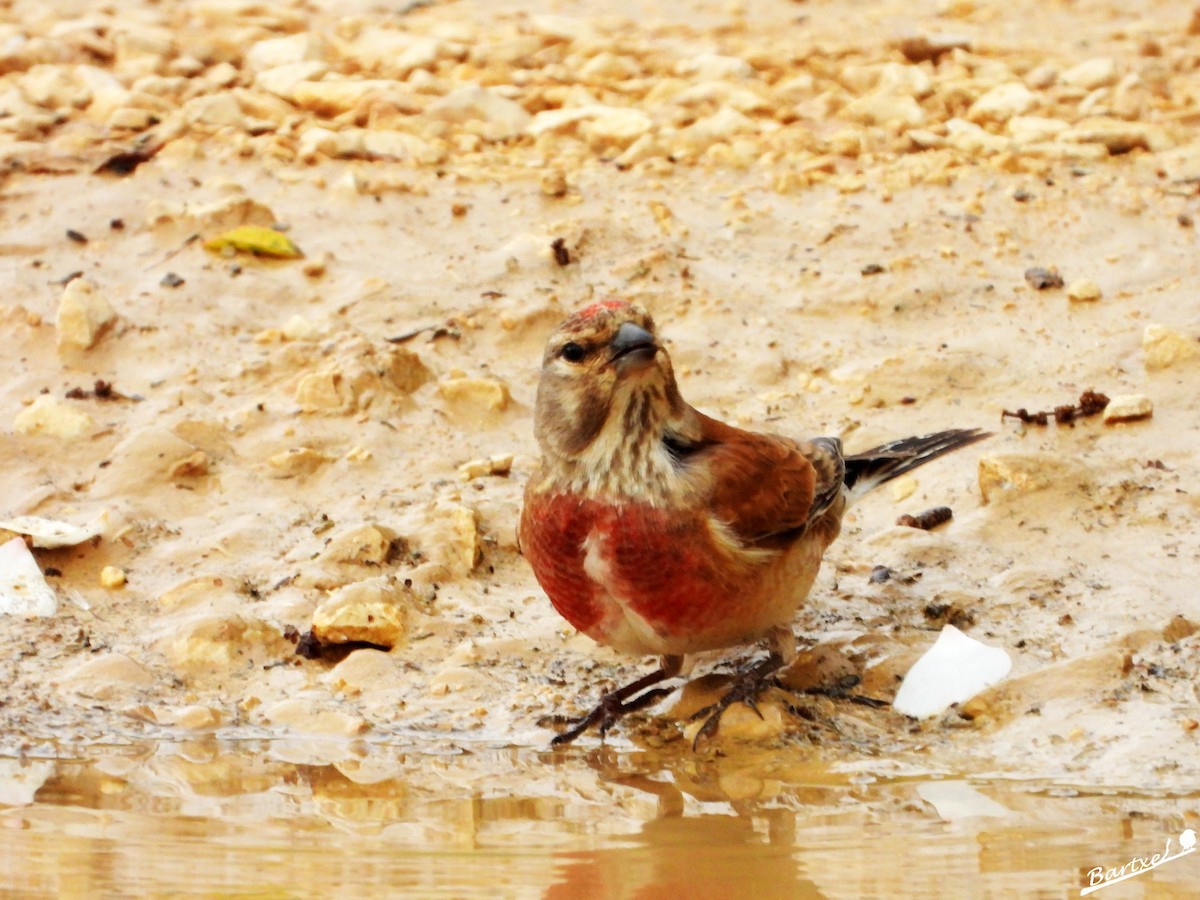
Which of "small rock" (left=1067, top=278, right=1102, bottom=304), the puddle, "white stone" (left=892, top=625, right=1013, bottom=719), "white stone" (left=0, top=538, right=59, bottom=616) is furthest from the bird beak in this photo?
"small rock" (left=1067, top=278, right=1102, bottom=304)

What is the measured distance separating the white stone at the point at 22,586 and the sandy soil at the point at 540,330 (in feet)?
0.27

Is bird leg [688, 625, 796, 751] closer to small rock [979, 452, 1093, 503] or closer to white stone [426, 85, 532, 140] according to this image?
small rock [979, 452, 1093, 503]

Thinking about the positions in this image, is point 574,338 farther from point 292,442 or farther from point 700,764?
point 292,442

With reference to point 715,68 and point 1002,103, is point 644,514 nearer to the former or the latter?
point 1002,103

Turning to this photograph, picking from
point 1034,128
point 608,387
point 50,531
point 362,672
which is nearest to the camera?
point 608,387

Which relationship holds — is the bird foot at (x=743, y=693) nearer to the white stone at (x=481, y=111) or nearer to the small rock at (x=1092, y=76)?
the white stone at (x=481, y=111)

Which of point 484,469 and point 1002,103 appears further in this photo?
point 1002,103

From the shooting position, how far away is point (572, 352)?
4.15m

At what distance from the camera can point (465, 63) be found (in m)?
8.52

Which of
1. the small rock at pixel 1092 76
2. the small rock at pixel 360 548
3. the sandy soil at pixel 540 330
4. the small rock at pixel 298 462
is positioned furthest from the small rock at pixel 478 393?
the small rock at pixel 1092 76

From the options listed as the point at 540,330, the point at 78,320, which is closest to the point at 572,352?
the point at 540,330

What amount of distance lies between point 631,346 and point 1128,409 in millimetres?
2149

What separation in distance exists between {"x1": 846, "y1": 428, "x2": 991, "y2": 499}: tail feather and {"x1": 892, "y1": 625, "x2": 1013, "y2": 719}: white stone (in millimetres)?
786
